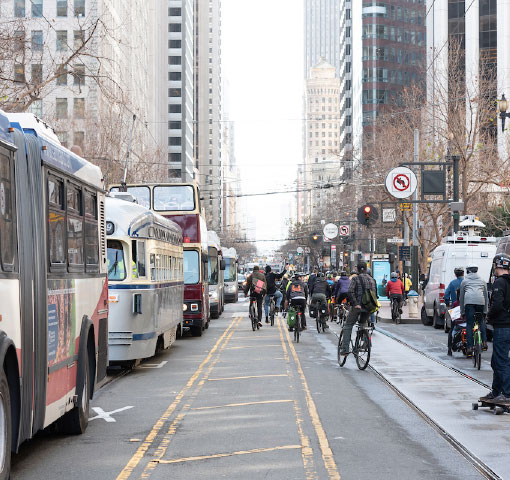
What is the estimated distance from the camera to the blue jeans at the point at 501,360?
1179cm

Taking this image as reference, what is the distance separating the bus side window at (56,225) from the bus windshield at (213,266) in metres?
29.0

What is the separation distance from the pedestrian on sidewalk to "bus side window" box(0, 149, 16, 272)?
6.12m

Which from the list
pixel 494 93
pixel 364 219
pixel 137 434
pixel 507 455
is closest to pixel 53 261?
pixel 137 434

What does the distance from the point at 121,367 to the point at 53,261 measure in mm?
9890

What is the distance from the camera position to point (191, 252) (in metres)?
28.4

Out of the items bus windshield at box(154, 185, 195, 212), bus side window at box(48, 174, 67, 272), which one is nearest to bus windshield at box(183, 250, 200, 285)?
bus windshield at box(154, 185, 195, 212)

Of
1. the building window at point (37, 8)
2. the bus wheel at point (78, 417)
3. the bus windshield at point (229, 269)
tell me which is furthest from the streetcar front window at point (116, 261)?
the building window at point (37, 8)

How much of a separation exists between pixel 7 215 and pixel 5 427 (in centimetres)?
156

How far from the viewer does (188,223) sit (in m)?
28.0

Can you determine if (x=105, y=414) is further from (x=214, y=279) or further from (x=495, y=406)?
(x=214, y=279)

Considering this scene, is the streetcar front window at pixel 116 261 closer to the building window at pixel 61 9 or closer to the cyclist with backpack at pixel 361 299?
the cyclist with backpack at pixel 361 299

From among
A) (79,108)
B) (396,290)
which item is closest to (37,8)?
(79,108)

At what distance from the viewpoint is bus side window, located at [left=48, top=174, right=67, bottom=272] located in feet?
29.6

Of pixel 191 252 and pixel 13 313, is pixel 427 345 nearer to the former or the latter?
pixel 191 252
